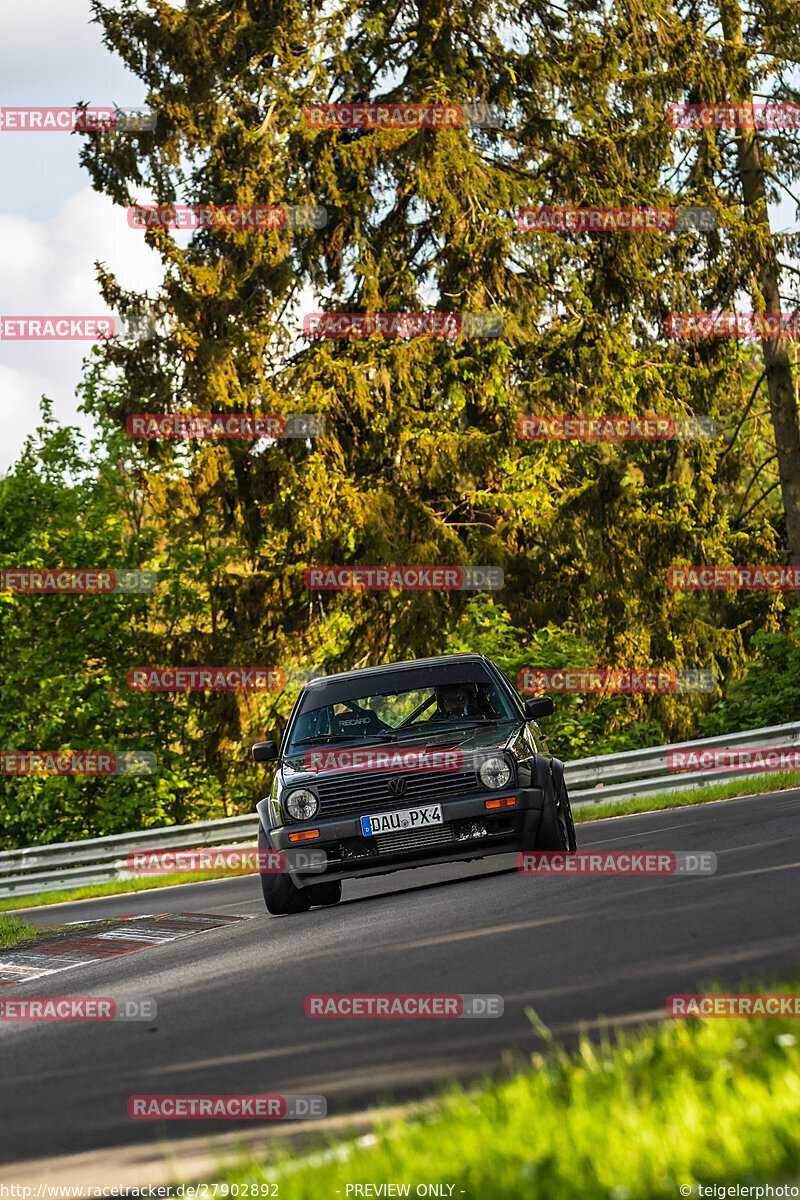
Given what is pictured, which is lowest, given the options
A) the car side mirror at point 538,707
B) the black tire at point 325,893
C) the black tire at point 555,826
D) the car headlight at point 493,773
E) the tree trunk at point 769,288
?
the black tire at point 325,893

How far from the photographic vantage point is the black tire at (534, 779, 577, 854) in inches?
417

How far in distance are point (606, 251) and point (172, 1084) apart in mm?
23584

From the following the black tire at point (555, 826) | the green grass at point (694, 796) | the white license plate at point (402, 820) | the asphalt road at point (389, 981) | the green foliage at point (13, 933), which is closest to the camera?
the asphalt road at point (389, 981)

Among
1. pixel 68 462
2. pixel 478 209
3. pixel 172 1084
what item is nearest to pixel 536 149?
pixel 478 209

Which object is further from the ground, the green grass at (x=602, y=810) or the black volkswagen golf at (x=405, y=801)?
the black volkswagen golf at (x=405, y=801)

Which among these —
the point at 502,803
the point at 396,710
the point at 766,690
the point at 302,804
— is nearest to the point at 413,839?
the point at 502,803

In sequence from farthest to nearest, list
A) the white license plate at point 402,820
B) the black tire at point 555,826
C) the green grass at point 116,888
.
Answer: the green grass at point 116,888 → the black tire at point 555,826 → the white license plate at point 402,820

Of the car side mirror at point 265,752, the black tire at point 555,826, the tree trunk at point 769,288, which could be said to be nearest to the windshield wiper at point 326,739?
the car side mirror at point 265,752

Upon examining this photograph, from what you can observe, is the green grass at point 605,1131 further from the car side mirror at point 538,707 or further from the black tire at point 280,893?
the car side mirror at point 538,707

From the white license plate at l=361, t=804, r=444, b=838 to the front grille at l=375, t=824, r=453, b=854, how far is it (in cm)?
5

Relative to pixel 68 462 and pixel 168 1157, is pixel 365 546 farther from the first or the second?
pixel 168 1157

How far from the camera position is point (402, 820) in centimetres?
1023

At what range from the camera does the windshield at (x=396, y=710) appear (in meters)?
11.3

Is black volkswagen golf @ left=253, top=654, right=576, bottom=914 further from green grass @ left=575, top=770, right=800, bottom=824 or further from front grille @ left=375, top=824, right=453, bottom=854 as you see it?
green grass @ left=575, top=770, right=800, bottom=824
